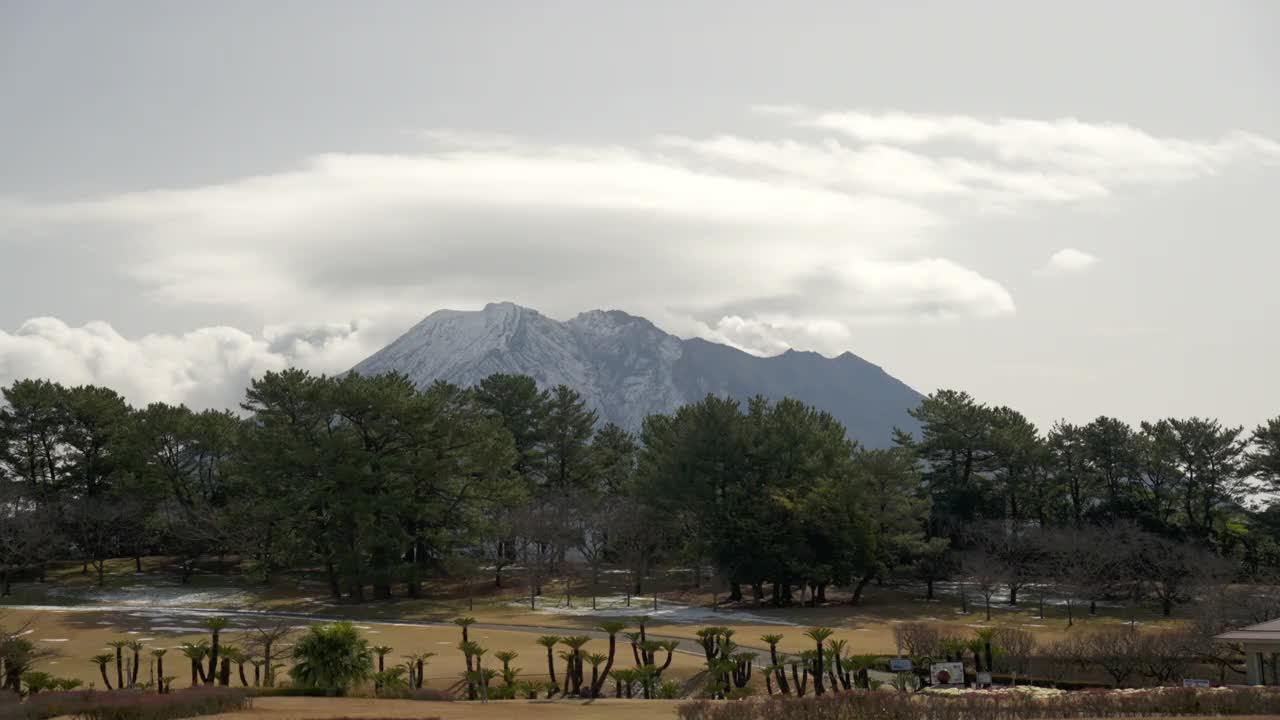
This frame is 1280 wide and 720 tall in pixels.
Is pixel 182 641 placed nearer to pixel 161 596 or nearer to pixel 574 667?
pixel 161 596

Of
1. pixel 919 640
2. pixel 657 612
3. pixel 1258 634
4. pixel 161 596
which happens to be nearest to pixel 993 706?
pixel 1258 634

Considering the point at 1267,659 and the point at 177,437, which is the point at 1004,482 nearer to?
the point at 1267,659

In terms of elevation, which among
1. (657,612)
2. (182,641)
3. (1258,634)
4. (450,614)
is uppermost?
(1258,634)

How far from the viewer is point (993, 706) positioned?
23.8 m

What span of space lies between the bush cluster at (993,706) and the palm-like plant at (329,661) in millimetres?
12199

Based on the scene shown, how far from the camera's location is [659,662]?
43.5 meters

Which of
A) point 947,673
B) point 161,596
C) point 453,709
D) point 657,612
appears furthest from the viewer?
point 161,596

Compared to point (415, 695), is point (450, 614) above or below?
below

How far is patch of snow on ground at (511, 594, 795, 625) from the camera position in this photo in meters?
62.4

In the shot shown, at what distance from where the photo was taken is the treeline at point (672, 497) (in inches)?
2763

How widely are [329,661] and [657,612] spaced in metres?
35.9

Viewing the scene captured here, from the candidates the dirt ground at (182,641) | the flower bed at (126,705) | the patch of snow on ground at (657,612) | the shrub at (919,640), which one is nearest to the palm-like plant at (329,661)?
the flower bed at (126,705)

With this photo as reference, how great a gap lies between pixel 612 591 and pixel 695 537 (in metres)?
9.40

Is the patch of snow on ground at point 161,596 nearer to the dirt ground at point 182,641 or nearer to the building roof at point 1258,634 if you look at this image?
the dirt ground at point 182,641
